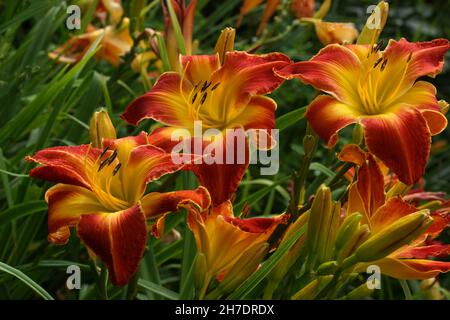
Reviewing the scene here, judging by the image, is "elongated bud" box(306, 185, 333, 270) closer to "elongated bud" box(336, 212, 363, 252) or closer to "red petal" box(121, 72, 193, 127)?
"elongated bud" box(336, 212, 363, 252)

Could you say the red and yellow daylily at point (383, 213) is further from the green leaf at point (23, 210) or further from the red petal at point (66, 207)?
the green leaf at point (23, 210)

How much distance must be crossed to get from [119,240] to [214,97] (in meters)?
0.21

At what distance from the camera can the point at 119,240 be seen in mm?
748

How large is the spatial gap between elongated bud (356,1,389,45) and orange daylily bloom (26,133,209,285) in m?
0.29

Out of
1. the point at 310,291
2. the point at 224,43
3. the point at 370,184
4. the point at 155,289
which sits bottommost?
the point at 155,289

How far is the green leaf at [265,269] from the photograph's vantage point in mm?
841

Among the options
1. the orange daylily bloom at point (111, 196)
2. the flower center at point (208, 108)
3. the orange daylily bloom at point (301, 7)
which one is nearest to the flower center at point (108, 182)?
the orange daylily bloom at point (111, 196)

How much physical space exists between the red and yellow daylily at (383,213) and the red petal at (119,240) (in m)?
0.22

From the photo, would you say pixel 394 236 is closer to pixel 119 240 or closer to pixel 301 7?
pixel 119 240

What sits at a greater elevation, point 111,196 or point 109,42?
point 111,196

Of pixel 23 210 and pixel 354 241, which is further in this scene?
pixel 23 210

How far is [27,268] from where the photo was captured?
1116mm

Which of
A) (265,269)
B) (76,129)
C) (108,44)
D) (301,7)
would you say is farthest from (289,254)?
(301,7)

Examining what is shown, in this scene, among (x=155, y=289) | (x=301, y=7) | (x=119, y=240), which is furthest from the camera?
(x=301, y=7)
